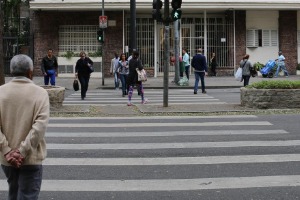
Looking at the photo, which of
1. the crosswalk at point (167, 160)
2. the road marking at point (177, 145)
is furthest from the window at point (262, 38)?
the road marking at point (177, 145)

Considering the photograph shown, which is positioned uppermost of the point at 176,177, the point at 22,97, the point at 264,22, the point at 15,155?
the point at 264,22

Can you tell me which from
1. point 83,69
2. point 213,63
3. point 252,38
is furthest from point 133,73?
point 252,38

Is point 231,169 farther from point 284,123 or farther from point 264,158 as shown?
point 284,123

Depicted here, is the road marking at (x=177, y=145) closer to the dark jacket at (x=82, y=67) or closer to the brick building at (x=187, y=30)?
the dark jacket at (x=82, y=67)

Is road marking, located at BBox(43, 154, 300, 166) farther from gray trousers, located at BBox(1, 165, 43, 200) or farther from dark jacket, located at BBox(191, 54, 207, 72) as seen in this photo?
dark jacket, located at BBox(191, 54, 207, 72)

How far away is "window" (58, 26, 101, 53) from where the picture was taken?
30.8m

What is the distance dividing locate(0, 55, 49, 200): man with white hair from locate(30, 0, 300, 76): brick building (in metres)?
25.6

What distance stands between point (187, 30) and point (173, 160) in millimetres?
24384

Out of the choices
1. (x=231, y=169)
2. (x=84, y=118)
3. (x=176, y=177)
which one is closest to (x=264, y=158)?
(x=231, y=169)

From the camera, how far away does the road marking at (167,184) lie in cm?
630

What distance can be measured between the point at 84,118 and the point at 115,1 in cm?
1808

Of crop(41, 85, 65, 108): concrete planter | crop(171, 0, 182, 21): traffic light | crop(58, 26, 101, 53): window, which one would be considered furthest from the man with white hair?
crop(58, 26, 101, 53): window

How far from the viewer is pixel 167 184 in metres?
6.48

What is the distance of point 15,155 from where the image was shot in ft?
13.9
